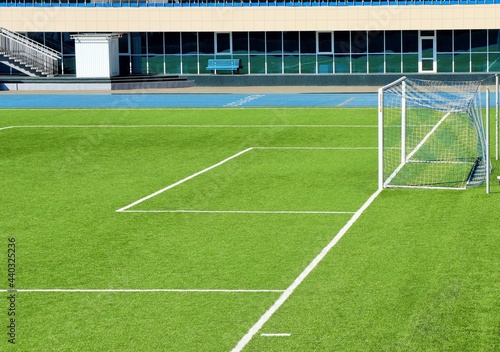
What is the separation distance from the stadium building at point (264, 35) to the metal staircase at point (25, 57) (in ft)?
0.44

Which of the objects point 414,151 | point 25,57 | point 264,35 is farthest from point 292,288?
point 25,57

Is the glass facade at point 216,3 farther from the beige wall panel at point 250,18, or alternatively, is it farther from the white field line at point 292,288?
the white field line at point 292,288

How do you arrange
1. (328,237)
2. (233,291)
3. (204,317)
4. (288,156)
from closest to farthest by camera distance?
(204,317), (233,291), (328,237), (288,156)

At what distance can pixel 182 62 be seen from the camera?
60.9 m

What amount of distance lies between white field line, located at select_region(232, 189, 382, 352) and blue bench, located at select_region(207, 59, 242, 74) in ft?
135

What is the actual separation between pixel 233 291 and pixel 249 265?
1426mm

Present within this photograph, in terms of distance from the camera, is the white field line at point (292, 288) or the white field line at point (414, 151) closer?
the white field line at point (292, 288)

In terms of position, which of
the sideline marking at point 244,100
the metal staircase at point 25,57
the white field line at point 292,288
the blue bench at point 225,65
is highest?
the metal staircase at point 25,57

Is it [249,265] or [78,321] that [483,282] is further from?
[78,321]

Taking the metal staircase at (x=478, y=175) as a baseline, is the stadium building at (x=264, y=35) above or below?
above

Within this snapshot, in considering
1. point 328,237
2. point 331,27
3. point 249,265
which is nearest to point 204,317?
point 249,265

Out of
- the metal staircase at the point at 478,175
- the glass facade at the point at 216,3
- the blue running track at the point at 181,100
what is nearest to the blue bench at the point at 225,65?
the glass facade at the point at 216,3

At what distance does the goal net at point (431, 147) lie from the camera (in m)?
22.2

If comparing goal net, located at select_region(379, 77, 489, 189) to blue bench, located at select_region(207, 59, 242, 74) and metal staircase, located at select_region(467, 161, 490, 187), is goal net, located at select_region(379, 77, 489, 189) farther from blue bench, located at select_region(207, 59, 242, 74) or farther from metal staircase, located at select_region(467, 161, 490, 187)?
blue bench, located at select_region(207, 59, 242, 74)
